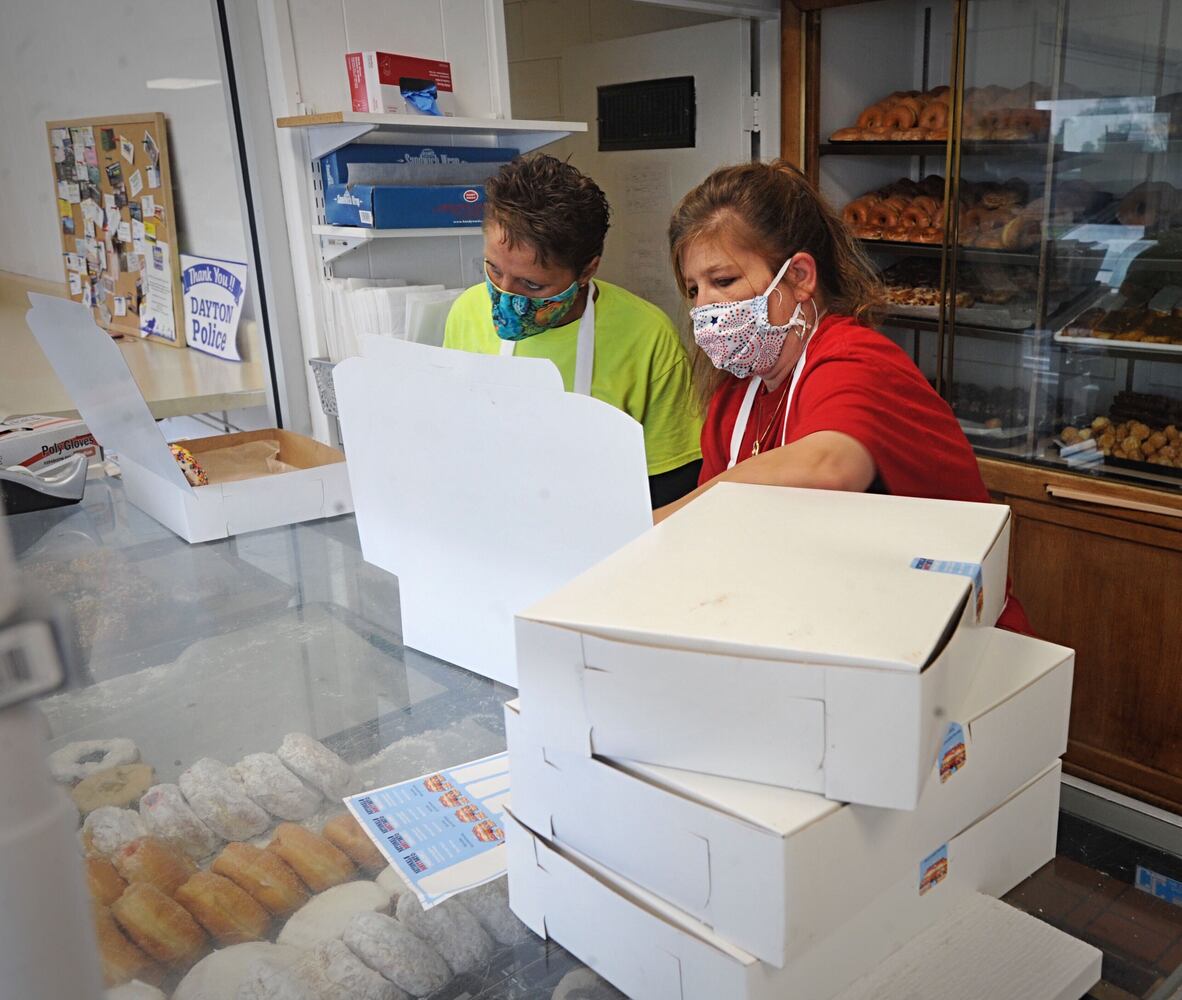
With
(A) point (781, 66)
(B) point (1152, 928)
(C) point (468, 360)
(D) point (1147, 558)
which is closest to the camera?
(B) point (1152, 928)

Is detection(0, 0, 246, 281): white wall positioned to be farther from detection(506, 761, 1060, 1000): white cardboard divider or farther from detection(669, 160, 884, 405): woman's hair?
detection(506, 761, 1060, 1000): white cardboard divider

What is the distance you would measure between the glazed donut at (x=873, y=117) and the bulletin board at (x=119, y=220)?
2.10m

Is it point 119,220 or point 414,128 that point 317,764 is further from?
point 119,220

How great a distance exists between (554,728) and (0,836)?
1.74ft

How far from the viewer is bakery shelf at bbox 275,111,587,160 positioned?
2307 mm

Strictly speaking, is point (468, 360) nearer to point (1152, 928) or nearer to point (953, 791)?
point (953, 791)

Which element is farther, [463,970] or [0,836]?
[463,970]

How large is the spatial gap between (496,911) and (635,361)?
1.25 meters

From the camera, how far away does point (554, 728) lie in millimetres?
771

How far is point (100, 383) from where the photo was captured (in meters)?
1.91

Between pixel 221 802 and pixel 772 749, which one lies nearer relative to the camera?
pixel 772 749

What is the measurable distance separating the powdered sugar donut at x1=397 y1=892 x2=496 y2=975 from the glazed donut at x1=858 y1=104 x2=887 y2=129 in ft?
9.88

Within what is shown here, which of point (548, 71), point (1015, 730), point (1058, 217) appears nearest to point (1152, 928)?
point (1015, 730)

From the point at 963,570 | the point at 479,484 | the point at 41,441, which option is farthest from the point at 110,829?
the point at 41,441
